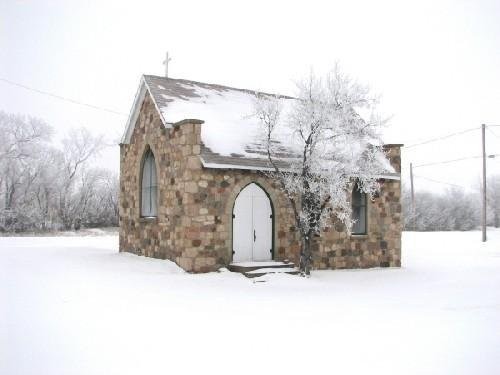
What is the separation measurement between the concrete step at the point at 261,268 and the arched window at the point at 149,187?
11.9 ft

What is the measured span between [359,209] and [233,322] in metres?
10.0

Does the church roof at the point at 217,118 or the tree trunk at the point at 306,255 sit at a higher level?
the church roof at the point at 217,118

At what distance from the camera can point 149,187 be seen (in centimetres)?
1706

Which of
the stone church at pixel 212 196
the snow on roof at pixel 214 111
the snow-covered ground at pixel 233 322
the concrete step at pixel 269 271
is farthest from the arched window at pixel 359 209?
the concrete step at pixel 269 271

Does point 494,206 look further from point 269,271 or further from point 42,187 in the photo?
point 269,271

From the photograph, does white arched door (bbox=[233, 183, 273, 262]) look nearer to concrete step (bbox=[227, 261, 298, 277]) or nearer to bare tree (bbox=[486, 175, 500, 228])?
concrete step (bbox=[227, 261, 298, 277])

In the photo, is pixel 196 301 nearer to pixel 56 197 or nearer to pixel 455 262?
pixel 455 262

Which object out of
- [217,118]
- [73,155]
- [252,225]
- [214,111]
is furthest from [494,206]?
[252,225]

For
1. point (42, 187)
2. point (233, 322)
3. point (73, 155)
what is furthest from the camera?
point (73, 155)

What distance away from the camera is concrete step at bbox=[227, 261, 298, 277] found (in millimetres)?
14125

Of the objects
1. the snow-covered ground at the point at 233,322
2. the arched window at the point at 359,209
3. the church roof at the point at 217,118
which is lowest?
the snow-covered ground at the point at 233,322

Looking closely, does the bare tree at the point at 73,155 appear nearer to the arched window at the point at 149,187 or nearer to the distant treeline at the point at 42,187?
the distant treeline at the point at 42,187

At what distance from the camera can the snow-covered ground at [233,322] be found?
649 cm

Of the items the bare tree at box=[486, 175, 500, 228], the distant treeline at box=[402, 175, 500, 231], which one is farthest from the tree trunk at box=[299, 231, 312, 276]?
the bare tree at box=[486, 175, 500, 228]
